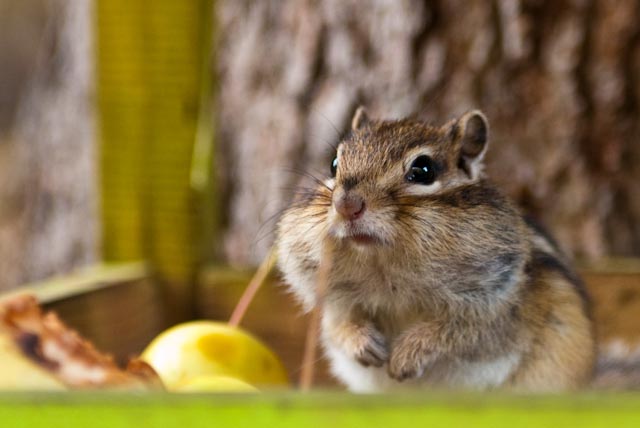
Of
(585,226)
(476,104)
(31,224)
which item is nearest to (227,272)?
(476,104)

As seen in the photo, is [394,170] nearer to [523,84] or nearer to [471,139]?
[471,139]

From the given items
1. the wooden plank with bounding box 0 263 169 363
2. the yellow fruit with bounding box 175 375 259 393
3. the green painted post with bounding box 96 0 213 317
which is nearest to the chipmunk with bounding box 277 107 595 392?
the yellow fruit with bounding box 175 375 259 393

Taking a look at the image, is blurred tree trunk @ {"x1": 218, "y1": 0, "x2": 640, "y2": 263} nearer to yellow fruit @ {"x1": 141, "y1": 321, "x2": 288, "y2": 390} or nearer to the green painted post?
the green painted post

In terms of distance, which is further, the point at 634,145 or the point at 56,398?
the point at 634,145

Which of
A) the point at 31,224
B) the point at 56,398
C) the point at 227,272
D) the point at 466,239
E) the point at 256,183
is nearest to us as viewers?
the point at 56,398

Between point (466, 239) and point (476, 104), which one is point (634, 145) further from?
point (466, 239)

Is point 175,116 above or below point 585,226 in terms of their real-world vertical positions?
above
